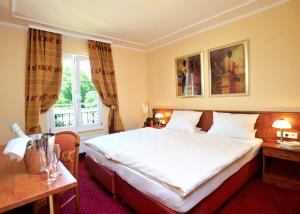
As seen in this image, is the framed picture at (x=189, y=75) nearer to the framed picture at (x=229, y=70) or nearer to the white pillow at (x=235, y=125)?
the framed picture at (x=229, y=70)

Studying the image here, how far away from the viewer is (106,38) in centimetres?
375

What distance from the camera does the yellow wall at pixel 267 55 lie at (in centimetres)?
242

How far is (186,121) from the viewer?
11.0 ft

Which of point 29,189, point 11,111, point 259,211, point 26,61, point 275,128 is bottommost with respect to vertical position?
point 259,211

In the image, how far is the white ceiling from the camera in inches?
95.7

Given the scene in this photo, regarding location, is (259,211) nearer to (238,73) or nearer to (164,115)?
(238,73)

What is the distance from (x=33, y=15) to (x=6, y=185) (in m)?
2.64

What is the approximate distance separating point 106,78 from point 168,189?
9.85 feet

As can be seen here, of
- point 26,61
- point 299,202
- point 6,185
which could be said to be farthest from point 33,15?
point 299,202

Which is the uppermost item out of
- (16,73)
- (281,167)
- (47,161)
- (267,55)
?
(267,55)

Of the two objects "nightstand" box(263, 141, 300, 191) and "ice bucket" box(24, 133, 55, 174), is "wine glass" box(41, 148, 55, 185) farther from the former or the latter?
"nightstand" box(263, 141, 300, 191)

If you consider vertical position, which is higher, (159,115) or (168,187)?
(159,115)

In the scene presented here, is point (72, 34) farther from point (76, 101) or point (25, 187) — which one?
point (25, 187)

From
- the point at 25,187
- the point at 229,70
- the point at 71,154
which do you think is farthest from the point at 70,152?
the point at 229,70
